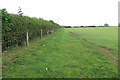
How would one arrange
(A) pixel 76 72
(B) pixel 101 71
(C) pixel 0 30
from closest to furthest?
(A) pixel 76 72 < (B) pixel 101 71 < (C) pixel 0 30

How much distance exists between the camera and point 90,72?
6949mm

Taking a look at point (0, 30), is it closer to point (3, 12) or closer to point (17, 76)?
point (3, 12)

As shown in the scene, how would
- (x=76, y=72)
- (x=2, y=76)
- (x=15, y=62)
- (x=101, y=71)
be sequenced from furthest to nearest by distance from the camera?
(x=15, y=62), (x=101, y=71), (x=76, y=72), (x=2, y=76)

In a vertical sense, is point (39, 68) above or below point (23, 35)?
below

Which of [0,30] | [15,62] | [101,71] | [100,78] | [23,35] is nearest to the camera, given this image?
[100,78]

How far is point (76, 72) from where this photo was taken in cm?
679

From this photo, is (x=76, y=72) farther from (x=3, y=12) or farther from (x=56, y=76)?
(x=3, y=12)

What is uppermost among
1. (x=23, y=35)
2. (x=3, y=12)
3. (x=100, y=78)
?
(x=3, y=12)

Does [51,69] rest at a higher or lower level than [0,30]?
lower

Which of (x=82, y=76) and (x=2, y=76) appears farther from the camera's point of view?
(x=82, y=76)

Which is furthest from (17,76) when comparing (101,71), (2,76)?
(101,71)

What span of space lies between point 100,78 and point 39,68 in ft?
7.41

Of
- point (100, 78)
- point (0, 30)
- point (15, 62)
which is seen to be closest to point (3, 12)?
point (0, 30)

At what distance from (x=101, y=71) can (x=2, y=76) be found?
12.1 feet
